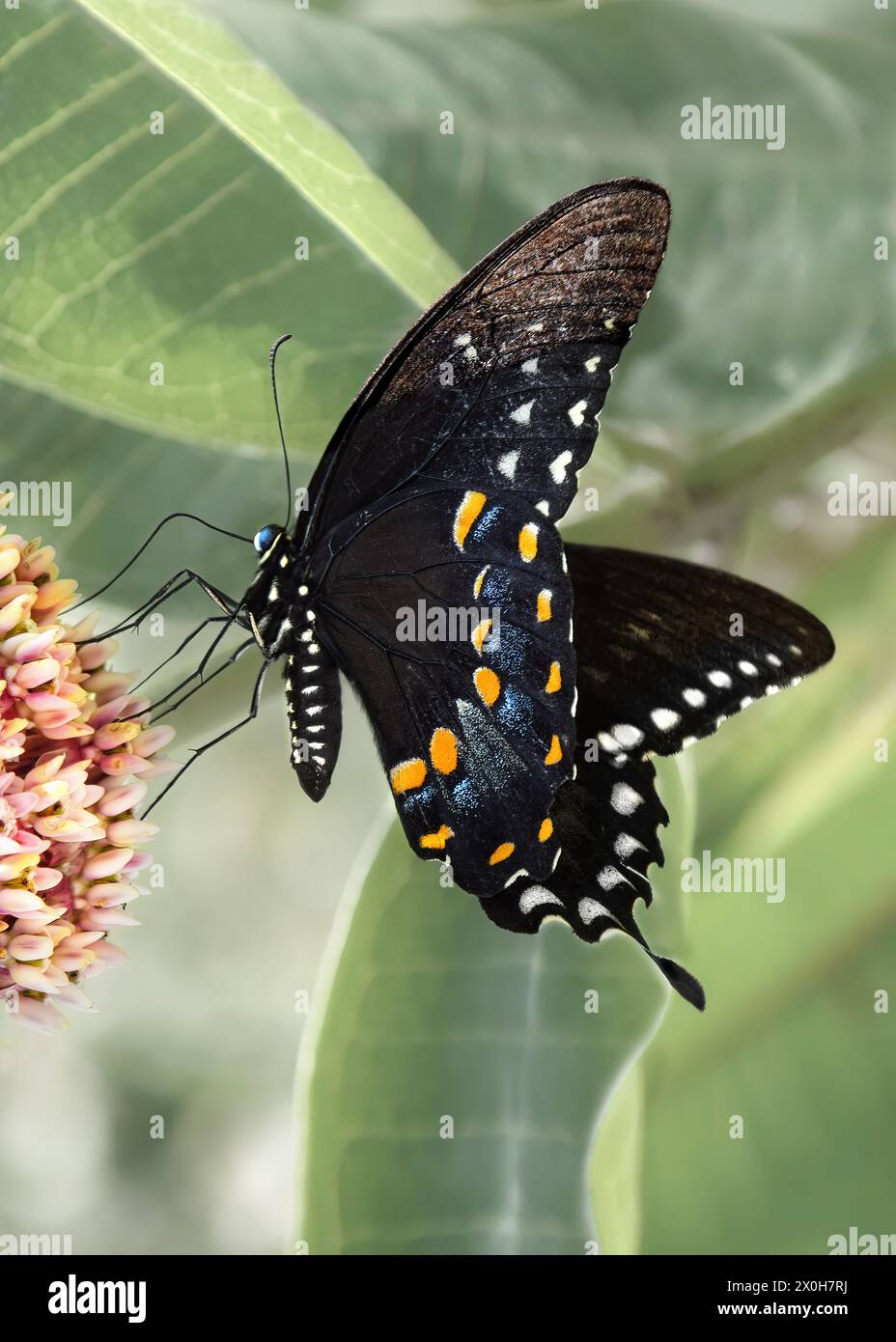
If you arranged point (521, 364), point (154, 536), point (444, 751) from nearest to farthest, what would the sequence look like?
point (521, 364), point (444, 751), point (154, 536)

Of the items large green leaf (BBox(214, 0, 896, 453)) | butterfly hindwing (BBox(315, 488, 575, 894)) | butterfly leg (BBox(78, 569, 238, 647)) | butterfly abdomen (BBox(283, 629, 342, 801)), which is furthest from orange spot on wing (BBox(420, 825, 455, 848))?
large green leaf (BBox(214, 0, 896, 453))

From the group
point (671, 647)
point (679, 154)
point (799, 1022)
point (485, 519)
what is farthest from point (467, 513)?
point (799, 1022)

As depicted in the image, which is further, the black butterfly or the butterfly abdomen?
the butterfly abdomen

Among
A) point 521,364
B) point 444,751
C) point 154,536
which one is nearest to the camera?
point 521,364

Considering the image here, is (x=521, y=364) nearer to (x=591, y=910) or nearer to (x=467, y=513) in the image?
(x=467, y=513)

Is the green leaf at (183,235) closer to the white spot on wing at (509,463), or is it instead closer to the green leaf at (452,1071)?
the white spot on wing at (509,463)

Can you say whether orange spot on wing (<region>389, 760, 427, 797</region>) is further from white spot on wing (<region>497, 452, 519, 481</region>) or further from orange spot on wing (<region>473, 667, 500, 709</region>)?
white spot on wing (<region>497, 452, 519, 481</region>)

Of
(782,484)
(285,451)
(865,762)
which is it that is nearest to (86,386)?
(285,451)
